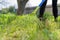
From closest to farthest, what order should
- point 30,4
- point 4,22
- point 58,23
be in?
point 4,22 < point 58,23 < point 30,4

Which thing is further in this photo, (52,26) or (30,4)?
(30,4)

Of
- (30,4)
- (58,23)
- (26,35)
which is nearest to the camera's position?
(26,35)

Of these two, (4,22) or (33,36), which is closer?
(33,36)

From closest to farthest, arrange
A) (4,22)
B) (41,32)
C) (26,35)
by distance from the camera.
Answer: (26,35) → (41,32) → (4,22)

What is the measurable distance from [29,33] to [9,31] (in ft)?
0.91

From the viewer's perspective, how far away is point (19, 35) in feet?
7.69

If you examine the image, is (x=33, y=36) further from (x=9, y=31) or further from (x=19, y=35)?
(x=9, y=31)

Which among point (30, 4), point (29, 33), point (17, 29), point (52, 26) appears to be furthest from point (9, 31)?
point (30, 4)

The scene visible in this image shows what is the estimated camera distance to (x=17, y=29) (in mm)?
2508

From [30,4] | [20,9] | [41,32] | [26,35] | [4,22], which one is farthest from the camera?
[30,4]

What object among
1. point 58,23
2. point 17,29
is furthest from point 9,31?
point 58,23

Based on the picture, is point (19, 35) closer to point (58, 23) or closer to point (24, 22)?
point (24, 22)

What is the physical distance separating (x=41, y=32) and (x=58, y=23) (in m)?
0.85

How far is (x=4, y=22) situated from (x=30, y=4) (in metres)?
4.07
